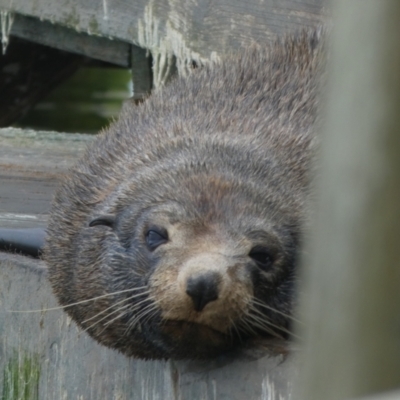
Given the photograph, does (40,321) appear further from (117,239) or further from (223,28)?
(223,28)

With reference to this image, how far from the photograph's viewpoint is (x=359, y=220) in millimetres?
1875

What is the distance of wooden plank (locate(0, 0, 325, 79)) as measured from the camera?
6.39 meters

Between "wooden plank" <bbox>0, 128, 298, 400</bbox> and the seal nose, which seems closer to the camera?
the seal nose

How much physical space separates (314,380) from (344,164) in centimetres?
37

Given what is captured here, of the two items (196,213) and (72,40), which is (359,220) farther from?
(72,40)

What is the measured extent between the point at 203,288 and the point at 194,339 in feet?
1.49

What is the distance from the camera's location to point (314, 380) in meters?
1.91

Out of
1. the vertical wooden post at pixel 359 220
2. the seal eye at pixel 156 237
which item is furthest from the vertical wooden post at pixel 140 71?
the vertical wooden post at pixel 359 220

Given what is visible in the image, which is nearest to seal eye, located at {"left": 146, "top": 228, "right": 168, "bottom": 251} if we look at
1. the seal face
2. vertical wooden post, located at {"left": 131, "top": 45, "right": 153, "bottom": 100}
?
the seal face

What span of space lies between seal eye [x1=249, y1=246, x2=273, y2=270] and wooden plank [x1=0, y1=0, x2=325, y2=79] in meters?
2.36

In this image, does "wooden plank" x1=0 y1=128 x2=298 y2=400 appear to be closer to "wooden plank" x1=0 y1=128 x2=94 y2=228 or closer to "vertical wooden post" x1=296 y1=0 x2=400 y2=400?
"wooden plank" x1=0 y1=128 x2=94 y2=228

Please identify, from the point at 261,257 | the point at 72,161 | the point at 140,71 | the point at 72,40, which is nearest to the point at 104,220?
the point at 261,257

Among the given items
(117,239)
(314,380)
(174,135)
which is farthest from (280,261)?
(314,380)

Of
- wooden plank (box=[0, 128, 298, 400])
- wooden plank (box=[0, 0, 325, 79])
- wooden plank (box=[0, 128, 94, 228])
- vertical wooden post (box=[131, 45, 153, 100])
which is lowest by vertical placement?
wooden plank (box=[0, 128, 298, 400])
